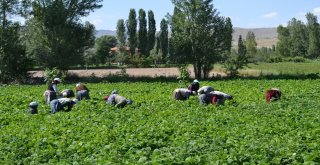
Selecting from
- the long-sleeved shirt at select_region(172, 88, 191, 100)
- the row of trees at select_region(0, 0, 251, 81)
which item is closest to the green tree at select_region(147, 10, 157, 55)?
the row of trees at select_region(0, 0, 251, 81)

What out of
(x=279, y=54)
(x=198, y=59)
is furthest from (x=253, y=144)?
(x=279, y=54)

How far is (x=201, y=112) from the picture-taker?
52.2 feet

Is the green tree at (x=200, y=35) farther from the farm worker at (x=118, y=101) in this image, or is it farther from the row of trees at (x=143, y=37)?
the row of trees at (x=143, y=37)

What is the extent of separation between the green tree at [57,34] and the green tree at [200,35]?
10107 millimetres

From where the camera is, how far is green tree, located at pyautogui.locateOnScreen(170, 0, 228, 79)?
4819 centimetres

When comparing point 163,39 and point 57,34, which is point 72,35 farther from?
point 163,39

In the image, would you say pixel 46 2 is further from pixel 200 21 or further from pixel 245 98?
pixel 245 98

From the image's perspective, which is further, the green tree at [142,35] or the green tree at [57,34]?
the green tree at [142,35]

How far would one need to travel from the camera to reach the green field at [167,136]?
8945 mm

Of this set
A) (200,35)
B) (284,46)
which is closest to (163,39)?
(284,46)

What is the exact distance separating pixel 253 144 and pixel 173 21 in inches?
1599

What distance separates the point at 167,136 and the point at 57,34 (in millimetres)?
37739

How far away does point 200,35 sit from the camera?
48.1 m

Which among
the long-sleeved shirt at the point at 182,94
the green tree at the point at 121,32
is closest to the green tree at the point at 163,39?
the green tree at the point at 121,32
